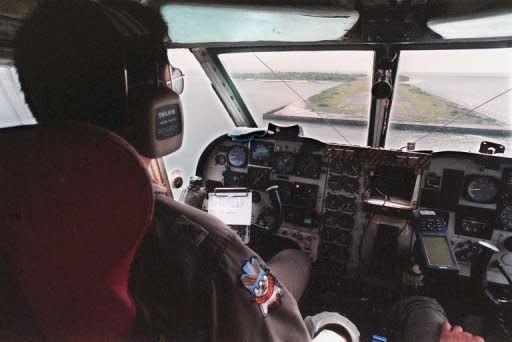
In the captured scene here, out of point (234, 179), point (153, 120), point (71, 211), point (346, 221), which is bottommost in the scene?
point (346, 221)

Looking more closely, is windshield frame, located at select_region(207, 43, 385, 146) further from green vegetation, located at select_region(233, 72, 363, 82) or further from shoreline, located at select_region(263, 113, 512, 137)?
green vegetation, located at select_region(233, 72, 363, 82)

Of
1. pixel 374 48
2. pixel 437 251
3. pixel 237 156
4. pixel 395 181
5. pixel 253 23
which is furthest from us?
pixel 237 156

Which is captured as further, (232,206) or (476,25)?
(232,206)

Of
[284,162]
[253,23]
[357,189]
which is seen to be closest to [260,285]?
[253,23]

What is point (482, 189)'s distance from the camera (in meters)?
2.19

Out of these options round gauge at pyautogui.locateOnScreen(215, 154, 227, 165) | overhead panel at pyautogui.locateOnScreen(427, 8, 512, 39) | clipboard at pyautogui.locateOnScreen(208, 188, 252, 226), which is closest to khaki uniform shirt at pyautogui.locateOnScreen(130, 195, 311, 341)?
overhead panel at pyautogui.locateOnScreen(427, 8, 512, 39)

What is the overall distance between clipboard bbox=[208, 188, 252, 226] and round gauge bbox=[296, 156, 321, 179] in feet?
1.54

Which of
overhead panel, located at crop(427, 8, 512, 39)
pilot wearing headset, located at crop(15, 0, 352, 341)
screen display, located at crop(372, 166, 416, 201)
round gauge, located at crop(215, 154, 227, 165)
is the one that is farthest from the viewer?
round gauge, located at crop(215, 154, 227, 165)

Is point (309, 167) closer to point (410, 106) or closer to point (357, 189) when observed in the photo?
point (357, 189)

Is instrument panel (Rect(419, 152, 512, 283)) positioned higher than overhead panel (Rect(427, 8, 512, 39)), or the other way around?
overhead panel (Rect(427, 8, 512, 39))

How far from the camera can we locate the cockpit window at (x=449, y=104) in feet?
6.98

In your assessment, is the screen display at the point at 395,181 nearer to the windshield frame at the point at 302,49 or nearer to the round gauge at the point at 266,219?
the windshield frame at the point at 302,49

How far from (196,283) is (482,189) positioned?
85.6 inches

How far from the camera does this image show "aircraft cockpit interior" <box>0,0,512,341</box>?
1839 millimetres
